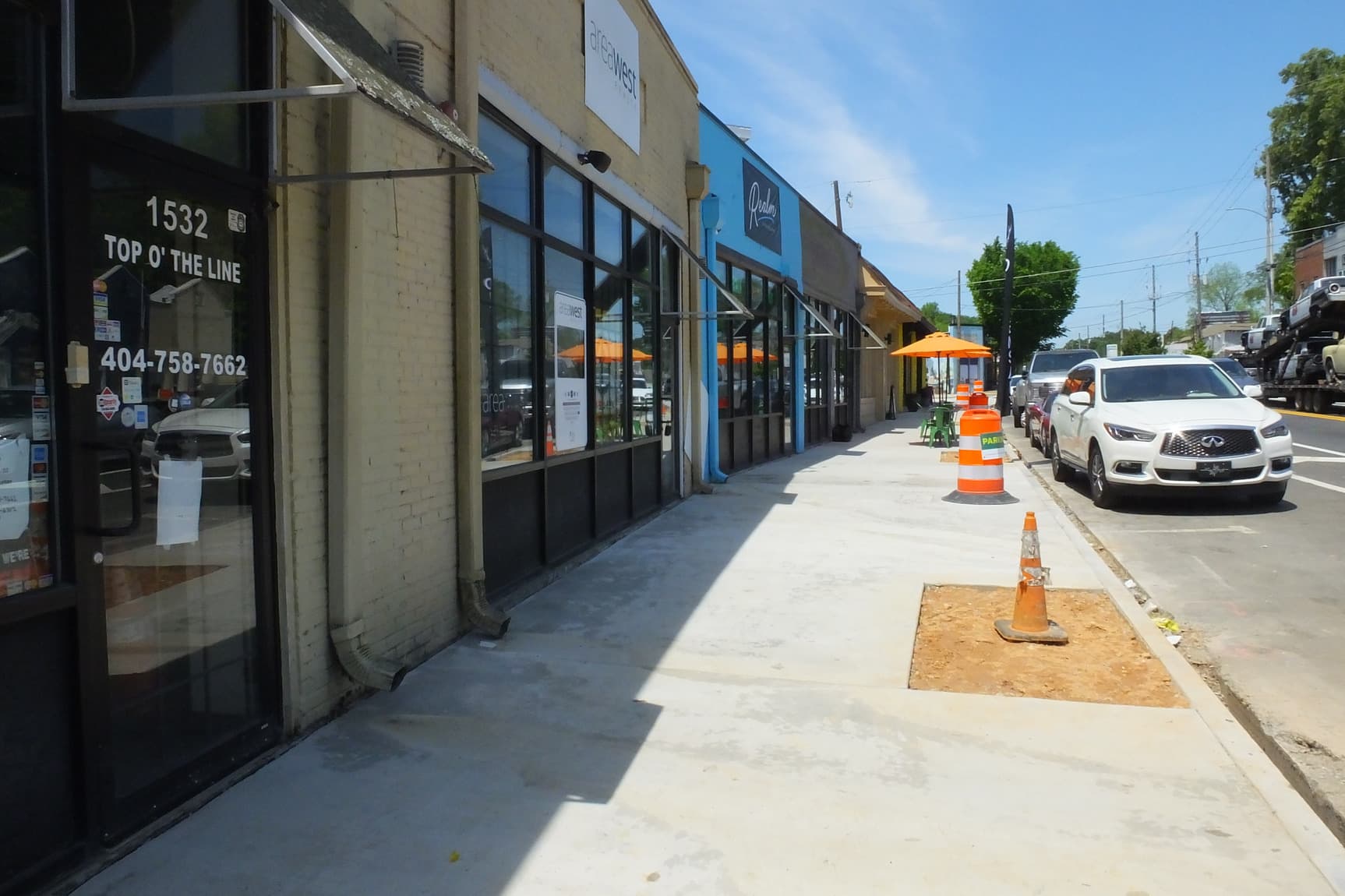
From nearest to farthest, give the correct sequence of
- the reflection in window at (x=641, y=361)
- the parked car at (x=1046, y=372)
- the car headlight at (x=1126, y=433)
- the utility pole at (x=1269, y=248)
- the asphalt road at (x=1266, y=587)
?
the asphalt road at (x=1266, y=587)
the reflection in window at (x=641, y=361)
the car headlight at (x=1126, y=433)
the parked car at (x=1046, y=372)
the utility pole at (x=1269, y=248)

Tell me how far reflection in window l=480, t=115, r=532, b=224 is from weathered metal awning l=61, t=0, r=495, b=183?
189cm

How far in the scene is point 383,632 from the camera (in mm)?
4977

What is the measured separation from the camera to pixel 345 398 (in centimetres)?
445

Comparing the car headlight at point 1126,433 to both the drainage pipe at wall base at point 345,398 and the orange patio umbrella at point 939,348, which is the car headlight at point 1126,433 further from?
the orange patio umbrella at point 939,348

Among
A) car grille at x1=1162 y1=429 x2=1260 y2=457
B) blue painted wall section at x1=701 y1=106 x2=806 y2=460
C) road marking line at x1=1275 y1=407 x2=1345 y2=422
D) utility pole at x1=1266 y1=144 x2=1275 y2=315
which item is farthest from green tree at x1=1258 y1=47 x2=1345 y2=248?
car grille at x1=1162 y1=429 x2=1260 y2=457

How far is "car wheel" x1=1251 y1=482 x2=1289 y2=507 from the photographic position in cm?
1060

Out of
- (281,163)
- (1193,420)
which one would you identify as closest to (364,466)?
(281,163)

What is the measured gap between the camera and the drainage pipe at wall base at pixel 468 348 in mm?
5758

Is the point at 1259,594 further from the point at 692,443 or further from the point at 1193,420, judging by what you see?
the point at 692,443

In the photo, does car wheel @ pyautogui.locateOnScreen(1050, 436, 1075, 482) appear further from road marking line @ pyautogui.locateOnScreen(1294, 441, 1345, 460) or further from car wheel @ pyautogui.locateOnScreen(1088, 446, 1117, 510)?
road marking line @ pyautogui.locateOnScreen(1294, 441, 1345, 460)

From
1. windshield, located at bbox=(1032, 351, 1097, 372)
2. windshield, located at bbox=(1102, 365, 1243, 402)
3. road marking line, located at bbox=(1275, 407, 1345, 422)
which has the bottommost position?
road marking line, located at bbox=(1275, 407, 1345, 422)

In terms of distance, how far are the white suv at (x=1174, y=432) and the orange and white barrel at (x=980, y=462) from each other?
112 centimetres

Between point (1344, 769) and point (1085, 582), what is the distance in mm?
3418

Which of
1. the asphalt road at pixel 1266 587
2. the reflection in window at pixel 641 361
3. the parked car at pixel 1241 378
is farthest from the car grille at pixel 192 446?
the parked car at pixel 1241 378
